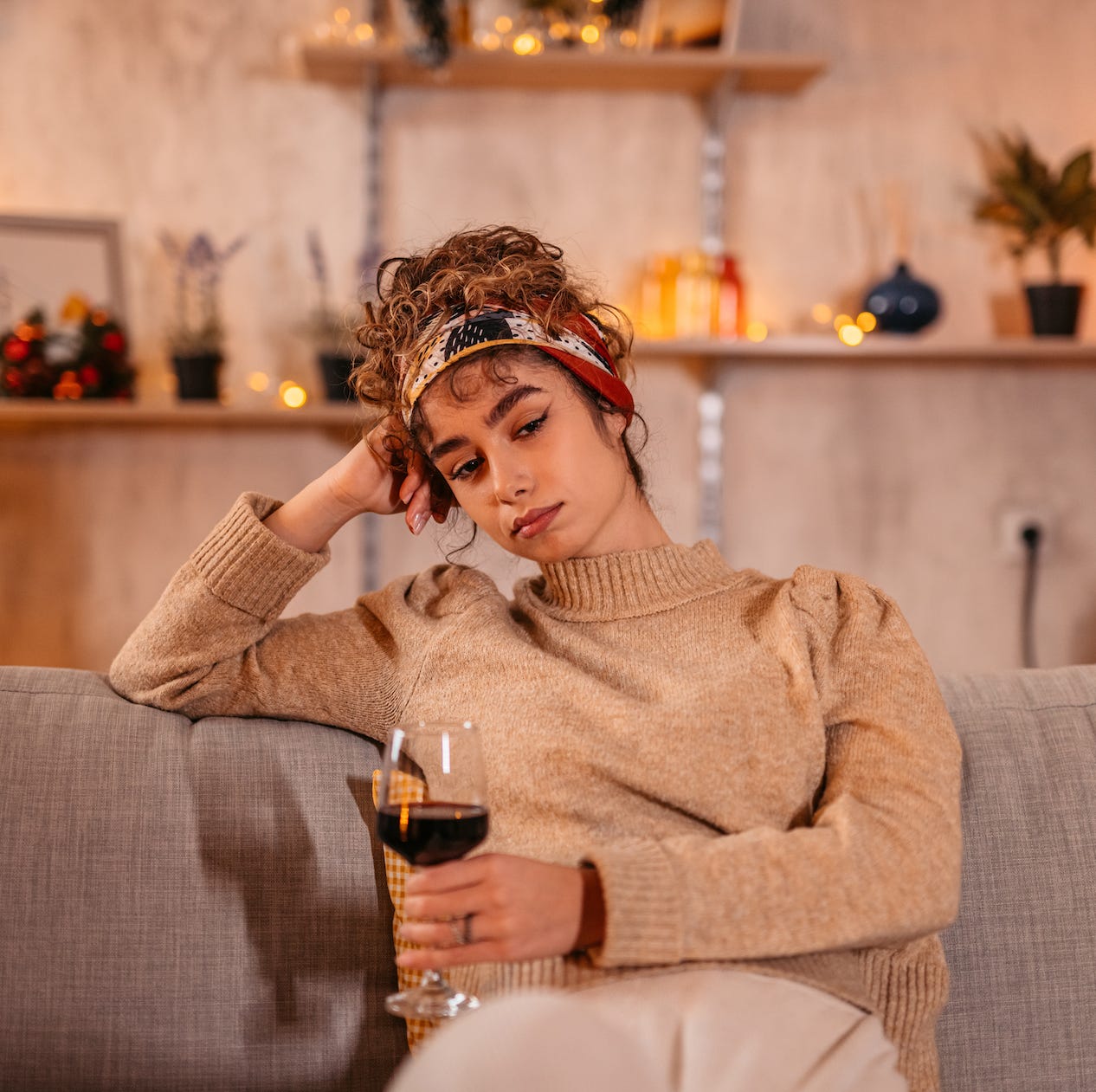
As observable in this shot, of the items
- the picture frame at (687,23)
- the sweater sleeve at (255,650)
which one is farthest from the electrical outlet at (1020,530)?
the sweater sleeve at (255,650)

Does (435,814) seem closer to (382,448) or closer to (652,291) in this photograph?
(382,448)

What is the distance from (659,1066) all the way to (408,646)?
563mm

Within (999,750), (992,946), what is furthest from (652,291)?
(992,946)

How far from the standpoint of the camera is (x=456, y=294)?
1.38 metres

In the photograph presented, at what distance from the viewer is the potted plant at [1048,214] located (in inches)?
105

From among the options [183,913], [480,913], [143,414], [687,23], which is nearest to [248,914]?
[183,913]

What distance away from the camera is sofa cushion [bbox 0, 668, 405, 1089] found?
1.23m

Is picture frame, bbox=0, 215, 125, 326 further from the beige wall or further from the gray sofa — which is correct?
the gray sofa

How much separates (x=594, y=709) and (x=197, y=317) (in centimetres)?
195

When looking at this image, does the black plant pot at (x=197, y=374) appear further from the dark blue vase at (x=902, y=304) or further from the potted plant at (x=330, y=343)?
the dark blue vase at (x=902, y=304)

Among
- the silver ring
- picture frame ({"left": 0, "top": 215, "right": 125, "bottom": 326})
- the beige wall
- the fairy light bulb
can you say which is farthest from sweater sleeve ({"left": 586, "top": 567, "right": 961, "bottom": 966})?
picture frame ({"left": 0, "top": 215, "right": 125, "bottom": 326})

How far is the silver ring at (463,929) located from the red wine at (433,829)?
0.05 m

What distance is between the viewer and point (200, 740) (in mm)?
1361

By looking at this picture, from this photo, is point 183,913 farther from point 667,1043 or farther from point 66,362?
point 66,362
